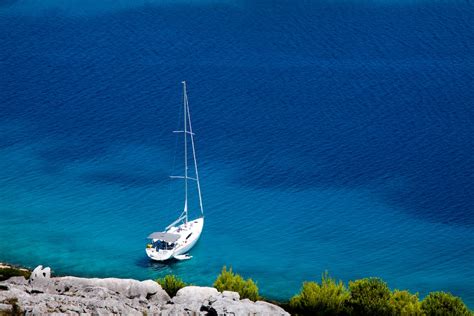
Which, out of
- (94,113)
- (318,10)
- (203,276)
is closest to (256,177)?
(203,276)

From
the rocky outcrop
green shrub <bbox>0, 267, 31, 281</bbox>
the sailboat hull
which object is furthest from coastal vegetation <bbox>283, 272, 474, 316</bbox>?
green shrub <bbox>0, 267, 31, 281</bbox>

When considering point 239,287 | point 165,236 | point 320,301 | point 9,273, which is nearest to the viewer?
point 320,301

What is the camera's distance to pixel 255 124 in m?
89.8

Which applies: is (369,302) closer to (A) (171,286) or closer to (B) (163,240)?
(A) (171,286)

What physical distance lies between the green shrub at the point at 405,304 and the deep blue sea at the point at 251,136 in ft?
43.7

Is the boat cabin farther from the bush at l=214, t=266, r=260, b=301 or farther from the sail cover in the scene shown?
the bush at l=214, t=266, r=260, b=301

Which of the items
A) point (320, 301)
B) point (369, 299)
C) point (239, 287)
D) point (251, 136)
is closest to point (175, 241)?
point (239, 287)

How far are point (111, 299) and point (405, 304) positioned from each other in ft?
60.9

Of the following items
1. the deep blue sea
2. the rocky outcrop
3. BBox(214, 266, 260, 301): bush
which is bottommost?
the rocky outcrop

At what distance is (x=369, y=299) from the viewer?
4794 cm

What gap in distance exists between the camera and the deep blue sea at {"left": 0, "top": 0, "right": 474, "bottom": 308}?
66688mm

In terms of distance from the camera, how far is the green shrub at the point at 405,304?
4741 centimetres

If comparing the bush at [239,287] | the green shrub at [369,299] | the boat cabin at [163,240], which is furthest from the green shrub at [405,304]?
the boat cabin at [163,240]

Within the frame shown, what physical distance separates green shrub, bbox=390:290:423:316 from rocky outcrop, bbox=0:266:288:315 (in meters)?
8.59
